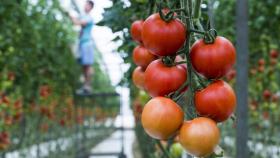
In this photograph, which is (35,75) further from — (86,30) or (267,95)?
(267,95)

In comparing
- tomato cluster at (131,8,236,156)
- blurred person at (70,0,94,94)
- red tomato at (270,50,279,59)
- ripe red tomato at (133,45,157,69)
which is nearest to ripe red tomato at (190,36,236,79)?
tomato cluster at (131,8,236,156)

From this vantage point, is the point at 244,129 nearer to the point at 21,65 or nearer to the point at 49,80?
the point at 21,65

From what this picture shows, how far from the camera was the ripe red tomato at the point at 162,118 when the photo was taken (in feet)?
2.51

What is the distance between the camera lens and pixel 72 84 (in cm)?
758

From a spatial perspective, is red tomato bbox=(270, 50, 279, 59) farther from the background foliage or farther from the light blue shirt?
the background foliage

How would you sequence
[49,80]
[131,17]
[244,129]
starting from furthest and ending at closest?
1. [49,80]
2. [131,17]
3. [244,129]

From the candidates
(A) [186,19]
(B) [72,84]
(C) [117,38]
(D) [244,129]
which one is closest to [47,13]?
(B) [72,84]

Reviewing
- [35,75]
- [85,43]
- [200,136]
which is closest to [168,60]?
[200,136]

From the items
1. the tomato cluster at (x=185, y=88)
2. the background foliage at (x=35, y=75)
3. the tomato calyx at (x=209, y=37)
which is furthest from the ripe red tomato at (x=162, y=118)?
the background foliage at (x=35, y=75)

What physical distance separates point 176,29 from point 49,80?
5.59 m

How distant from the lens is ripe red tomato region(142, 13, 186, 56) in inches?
31.3

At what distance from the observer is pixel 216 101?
30.4 inches

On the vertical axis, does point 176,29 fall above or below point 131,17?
above

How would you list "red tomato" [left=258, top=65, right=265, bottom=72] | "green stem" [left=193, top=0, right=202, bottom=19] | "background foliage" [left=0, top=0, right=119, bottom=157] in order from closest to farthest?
1. "green stem" [left=193, top=0, right=202, bottom=19]
2. "background foliage" [left=0, top=0, right=119, bottom=157]
3. "red tomato" [left=258, top=65, right=265, bottom=72]
